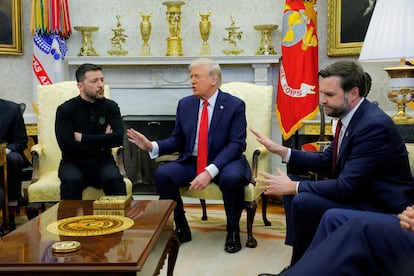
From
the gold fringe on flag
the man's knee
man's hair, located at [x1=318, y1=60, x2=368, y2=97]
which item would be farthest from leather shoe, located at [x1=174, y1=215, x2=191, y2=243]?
the gold fringe on flag

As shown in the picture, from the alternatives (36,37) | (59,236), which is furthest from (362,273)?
(36,37)

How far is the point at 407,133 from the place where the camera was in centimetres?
356

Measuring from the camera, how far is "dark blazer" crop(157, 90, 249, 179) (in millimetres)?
3748

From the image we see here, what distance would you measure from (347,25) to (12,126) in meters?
3.30

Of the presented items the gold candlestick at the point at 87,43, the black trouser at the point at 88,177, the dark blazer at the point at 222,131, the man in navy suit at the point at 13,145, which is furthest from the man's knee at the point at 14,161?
the gold candlestick at the point at 87,43

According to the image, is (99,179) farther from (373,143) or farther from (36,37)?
(36,37)

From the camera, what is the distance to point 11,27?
5.59 meters

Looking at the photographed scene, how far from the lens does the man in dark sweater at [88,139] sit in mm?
3590

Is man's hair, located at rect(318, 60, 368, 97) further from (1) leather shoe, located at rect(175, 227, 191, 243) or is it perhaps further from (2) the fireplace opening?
(2) the fireplace opening

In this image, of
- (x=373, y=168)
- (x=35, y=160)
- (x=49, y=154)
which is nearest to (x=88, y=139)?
(x=35, y=160)

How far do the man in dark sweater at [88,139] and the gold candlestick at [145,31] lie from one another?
5.63ft

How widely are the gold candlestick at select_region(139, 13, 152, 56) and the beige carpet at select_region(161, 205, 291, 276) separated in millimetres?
2009

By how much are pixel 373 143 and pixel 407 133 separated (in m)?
1.23

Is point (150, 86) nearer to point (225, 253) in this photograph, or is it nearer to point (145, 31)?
point (145, 31)
